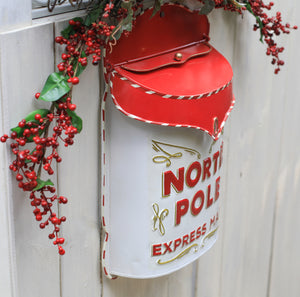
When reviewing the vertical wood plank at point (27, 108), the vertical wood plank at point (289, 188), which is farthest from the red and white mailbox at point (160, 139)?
the vertical wood plank at point (289, 188)

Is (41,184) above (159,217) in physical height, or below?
above

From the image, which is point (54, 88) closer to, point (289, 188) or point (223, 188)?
point (223, 188)

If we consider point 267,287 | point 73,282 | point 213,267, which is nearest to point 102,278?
point 73,282

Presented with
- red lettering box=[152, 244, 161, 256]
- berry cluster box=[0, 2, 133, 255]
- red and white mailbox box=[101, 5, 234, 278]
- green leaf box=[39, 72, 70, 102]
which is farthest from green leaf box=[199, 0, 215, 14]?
red lettering box=[152, 244, 161, 256]

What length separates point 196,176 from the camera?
1030mm

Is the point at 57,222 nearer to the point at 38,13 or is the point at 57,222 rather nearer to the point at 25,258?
the point at 25,258

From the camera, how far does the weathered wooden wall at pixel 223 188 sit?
2.73 ft

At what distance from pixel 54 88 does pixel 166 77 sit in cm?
18

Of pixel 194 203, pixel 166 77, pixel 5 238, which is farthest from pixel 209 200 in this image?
pixel 5 238

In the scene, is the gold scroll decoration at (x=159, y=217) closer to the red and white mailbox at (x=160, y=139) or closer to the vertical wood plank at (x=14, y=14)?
the red and white mailbox at (x=160, y=139)

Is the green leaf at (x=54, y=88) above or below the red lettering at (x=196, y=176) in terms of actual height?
above

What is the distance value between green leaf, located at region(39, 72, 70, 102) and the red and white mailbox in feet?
0.29

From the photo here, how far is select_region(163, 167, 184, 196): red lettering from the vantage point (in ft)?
3.25

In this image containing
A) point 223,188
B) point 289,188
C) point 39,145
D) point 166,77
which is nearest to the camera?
point 39,145
